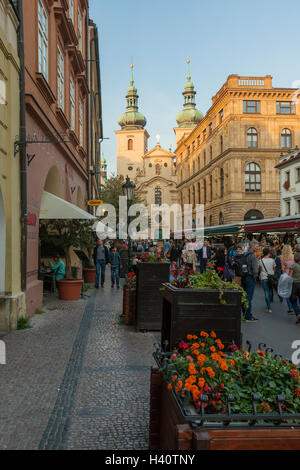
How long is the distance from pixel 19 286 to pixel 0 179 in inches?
86.1

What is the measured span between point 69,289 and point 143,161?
82565 mm

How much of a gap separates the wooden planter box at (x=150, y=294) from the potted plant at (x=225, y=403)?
16.1 feet

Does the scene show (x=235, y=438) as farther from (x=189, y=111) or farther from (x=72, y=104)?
(x=189, y=111)

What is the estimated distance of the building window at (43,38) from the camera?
10.8 m

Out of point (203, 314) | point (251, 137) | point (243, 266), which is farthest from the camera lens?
point (251, 137)

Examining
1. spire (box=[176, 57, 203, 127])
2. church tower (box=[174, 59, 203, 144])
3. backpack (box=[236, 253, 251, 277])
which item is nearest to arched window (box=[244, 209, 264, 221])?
backpack (box=[236, 253, 251, 277])

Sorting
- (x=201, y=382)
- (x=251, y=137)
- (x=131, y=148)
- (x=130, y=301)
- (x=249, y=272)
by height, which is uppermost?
(x=131, y=148)

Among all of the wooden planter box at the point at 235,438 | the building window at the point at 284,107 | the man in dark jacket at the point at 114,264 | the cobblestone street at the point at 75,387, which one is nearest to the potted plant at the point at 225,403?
the wooden planter box at the point at 235,438

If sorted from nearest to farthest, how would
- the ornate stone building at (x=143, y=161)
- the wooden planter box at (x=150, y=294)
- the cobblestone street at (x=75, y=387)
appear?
the cobblestone street at (x=75, y=387) → the wooden planter box at (x=150, y=294) → the ornate stone building at (x=143, y=161)

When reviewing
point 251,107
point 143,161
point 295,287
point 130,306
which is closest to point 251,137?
point 251,107

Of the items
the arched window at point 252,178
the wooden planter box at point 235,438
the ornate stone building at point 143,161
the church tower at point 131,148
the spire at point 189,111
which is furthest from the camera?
the spire at point 189,111

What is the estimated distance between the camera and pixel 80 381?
531cm

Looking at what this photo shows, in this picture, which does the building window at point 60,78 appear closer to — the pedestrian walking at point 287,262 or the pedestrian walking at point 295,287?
the pedestrian walking at point 287,262

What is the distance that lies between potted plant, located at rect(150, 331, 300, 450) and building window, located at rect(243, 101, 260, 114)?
1959 inches
